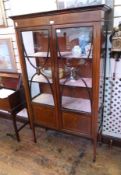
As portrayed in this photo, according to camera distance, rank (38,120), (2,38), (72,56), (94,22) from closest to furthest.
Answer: (94,22)
(72,56)
(38,120)
(2,38)

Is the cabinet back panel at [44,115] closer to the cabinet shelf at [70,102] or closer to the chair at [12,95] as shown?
the cabinet shelf at [70,102]

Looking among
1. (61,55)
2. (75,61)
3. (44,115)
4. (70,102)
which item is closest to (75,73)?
(75,61)

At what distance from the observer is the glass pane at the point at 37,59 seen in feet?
6.40

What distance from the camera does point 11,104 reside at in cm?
239

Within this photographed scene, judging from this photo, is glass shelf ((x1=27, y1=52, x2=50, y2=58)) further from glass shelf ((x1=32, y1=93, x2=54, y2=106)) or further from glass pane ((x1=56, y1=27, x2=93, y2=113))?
glass shelf ((x1=32, y1=93, x2=54, y2=106))

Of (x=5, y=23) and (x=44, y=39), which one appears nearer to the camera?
(x=44, y=39)

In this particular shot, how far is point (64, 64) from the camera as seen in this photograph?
196 centimetres

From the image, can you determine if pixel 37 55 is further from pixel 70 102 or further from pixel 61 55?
pixel 70 102

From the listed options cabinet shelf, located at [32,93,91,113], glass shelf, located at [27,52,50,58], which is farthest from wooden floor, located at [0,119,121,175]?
glass shelf, located at [27,52,50,58]

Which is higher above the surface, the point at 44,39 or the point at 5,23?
the point at 5,23

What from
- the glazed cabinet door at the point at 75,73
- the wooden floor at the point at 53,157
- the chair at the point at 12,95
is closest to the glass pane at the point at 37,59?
the glazed cabinet door at the point at 75,73

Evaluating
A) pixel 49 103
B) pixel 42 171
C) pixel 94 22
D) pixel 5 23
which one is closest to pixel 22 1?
pixel 5 23

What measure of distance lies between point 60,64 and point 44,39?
0.33m

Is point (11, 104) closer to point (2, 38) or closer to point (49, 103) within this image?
point (49, 103)
